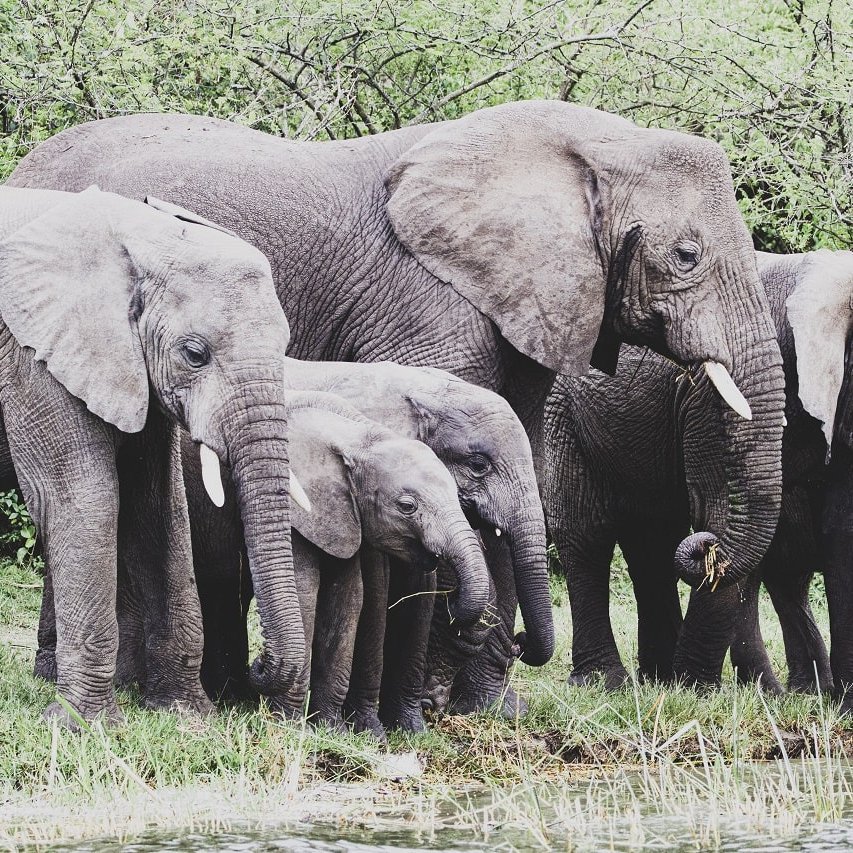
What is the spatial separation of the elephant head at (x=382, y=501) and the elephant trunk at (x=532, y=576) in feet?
0.94

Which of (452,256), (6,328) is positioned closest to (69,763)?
(6,328)

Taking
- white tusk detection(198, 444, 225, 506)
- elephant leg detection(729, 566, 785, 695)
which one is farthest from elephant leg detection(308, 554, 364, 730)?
elephant leg detection(729, 566, 785, 695)

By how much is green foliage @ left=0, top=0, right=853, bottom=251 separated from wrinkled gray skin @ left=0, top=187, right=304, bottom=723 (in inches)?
190

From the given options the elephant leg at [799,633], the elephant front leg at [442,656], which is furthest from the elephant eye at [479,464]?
the elephant leg at [799,633]

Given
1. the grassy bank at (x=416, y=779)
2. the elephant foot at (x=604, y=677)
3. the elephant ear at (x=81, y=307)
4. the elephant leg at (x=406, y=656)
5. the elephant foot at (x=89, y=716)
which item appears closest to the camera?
the grassy bank at (x=416, y=779)

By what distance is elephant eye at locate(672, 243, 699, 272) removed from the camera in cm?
773

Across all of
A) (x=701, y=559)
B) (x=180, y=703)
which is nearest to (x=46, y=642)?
(x=180, y=703)

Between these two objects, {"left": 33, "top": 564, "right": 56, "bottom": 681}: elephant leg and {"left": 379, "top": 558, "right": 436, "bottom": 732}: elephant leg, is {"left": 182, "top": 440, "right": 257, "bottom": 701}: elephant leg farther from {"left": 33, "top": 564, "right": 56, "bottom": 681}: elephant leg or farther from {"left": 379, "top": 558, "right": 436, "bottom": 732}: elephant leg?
{"left": 33, "top": 564, "right": 56, "bottom": 681}: elephant leg

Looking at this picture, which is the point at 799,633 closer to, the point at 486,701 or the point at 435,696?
the point at 486,701

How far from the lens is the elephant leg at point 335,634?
22.3 ft

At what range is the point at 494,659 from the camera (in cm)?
784

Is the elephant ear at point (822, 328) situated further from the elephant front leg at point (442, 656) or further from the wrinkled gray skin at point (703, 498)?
the elephant front leg at point (442, 656)

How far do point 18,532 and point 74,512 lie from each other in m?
5.60

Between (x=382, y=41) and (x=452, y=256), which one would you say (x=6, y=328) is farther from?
(x=382, y=41)
